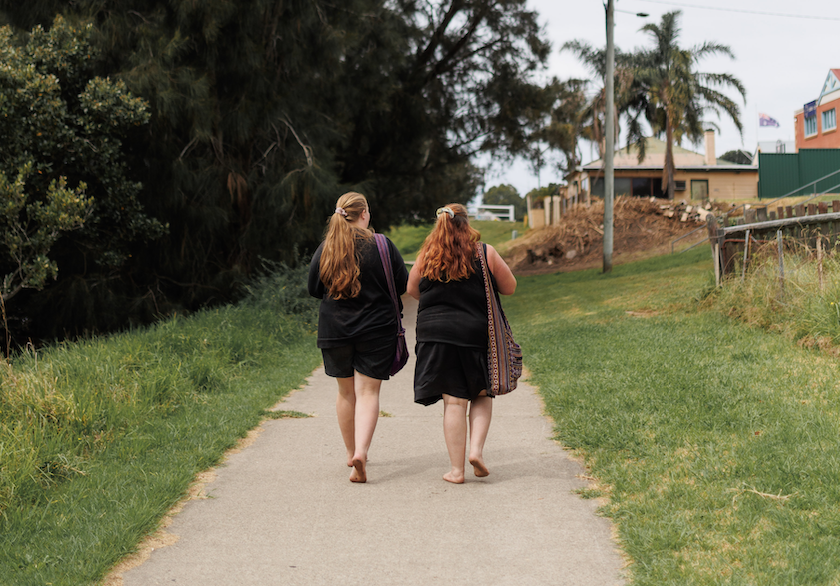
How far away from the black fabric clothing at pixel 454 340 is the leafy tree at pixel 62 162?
889 cm

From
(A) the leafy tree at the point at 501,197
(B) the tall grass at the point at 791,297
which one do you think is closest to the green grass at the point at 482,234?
(B) the tall grass at the point at 791,297

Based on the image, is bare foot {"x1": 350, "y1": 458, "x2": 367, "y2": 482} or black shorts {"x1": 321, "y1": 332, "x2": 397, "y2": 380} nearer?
bare foot {"x1": 350, "y1": 458, "x2": 367, "y2": 482}

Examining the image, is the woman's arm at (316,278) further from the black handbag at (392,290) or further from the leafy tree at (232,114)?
the leafy tree at (232,114)

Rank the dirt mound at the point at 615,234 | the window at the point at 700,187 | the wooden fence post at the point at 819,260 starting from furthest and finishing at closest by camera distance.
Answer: the window at the point at 700,187, the dirt mound at the point at 615,234, the wooden fence post at the point at 819,260

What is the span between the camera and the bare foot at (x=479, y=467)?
4.95 metres

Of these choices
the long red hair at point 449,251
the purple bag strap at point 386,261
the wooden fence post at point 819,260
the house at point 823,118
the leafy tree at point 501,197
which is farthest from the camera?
the leafy tree at point 501,197

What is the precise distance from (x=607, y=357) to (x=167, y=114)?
9275mm

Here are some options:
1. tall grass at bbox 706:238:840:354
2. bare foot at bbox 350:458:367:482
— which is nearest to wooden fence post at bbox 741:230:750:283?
tall grass at bbox 706:238:840:354

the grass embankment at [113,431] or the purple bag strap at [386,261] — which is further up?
the purple bag strap at [386,261]

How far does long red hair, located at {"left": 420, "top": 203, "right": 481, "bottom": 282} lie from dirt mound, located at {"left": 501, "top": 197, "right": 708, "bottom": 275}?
79.1ft

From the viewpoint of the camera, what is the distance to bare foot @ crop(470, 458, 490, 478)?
16.2 feet

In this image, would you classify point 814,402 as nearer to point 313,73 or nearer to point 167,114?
point 167,114

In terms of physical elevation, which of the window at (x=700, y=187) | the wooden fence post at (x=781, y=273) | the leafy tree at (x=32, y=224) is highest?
the window at (x=700, y=187)

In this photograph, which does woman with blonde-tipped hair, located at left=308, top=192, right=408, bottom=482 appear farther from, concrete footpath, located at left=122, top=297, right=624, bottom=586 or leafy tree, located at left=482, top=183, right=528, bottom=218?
leafy tree, located at left=482, top=183, right=528, bottom=218
